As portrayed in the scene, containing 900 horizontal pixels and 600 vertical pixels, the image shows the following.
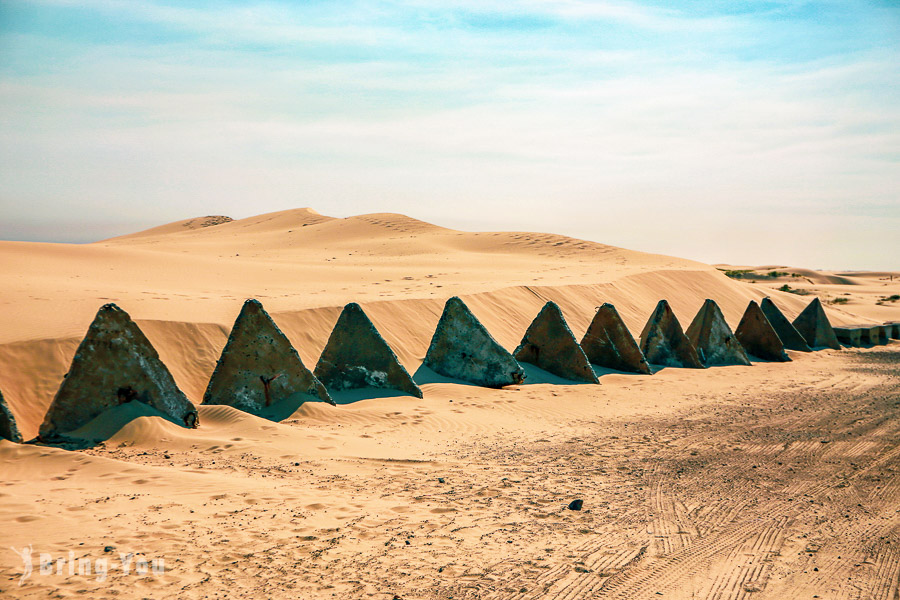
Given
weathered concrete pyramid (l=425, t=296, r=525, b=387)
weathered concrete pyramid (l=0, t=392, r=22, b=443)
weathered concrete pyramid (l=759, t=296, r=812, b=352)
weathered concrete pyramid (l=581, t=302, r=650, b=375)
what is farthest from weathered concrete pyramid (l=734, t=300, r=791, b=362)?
weathered concrete pyramid (l=0, t=392, r=22, b=443)

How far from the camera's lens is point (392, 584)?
4.16m

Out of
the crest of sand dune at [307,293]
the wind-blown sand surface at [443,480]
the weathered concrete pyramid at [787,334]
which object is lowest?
the wind-blown sand surface at [443,480]

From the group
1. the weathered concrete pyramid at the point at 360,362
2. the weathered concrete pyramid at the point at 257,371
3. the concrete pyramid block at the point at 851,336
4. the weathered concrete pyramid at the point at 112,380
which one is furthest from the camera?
the concrete pyramid block at the point at 851,336

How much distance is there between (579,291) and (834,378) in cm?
704

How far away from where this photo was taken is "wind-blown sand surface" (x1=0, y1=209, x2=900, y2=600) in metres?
4.35

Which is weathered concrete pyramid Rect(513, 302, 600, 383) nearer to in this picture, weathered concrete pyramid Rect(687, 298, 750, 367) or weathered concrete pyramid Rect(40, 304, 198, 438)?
weathered concrete pyramid Rect(687, 298, 750, 367)

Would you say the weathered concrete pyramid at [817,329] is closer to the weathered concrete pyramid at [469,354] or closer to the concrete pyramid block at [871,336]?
the concrete pyramid block at [871,336]

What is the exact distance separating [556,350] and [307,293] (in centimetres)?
667

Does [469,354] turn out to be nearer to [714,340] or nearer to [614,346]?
[614,346]

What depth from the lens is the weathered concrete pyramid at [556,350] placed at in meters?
12.0

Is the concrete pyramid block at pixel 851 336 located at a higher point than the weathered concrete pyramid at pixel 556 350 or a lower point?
lower

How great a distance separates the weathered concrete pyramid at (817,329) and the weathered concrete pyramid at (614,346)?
846 cm

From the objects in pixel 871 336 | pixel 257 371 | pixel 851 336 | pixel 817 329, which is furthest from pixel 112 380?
pixel 871 336

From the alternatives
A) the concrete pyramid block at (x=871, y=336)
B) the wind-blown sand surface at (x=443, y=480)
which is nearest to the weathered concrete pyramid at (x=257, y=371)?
the wind-blown sand surface at (x=443, y=480)
